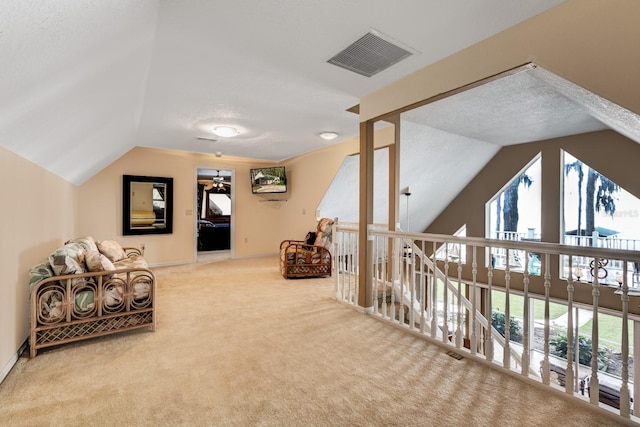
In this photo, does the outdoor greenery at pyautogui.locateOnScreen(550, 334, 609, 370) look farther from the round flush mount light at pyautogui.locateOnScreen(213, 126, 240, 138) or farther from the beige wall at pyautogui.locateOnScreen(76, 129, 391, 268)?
the round flush mount light at pyautogui.locateOnScreen(213, 126, 240, 138)

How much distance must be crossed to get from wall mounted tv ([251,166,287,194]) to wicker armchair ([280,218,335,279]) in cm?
171

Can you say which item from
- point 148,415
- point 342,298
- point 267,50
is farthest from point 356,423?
point 267,50

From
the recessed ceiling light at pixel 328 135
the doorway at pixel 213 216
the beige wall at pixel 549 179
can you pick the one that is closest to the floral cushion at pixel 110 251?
the doorway at pixel 213 216

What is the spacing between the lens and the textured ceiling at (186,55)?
147cm

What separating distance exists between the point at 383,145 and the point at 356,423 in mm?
3591

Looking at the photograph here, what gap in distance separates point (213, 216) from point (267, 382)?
9452 millimetres

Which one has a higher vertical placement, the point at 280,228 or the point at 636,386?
the point at 280,228

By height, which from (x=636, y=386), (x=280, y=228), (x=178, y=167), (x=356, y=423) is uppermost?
(x=178, y=167)

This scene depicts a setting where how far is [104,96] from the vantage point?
2576 mm

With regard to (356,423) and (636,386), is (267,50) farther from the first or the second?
(636,386)

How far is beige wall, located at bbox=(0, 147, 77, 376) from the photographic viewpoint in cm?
207

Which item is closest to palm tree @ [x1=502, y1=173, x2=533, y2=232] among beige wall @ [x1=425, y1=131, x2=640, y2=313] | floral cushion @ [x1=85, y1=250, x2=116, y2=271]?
beige wall @ [x1=425, y1=131, x2=640, y2=313]

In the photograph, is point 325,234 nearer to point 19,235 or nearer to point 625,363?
point 19,235

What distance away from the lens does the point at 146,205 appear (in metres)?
5.96
